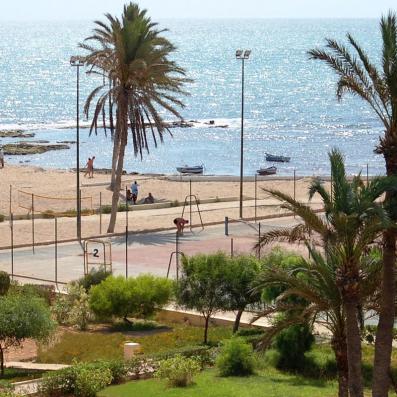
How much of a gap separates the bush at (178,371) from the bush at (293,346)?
2.66m

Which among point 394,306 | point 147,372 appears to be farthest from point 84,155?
point 394,306

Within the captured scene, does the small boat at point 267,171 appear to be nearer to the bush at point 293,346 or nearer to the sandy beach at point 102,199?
the sandy beach at point 102,199

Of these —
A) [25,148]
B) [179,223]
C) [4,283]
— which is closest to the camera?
[4,283]

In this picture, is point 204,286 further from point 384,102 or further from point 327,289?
point 384,102

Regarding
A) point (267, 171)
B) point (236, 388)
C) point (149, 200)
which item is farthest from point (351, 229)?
point (267, 171)

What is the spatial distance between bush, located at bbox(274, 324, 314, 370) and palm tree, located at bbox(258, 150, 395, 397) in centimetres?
723

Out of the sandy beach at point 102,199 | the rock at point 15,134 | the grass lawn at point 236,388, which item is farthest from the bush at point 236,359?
the rock at point 15,134

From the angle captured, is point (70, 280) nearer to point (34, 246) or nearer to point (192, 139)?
point (34, 246)

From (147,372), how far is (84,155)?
3056 inches

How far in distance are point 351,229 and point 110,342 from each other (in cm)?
1380

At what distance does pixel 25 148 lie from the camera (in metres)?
105

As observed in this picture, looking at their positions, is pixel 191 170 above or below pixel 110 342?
above

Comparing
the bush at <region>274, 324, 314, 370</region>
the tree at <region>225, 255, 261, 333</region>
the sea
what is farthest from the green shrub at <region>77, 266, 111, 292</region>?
the sea

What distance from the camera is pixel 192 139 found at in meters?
121
